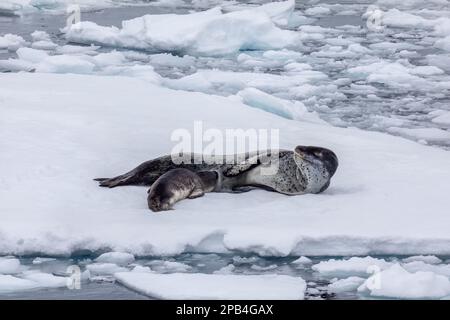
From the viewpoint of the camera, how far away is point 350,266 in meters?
4.57

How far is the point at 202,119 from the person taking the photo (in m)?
7.55

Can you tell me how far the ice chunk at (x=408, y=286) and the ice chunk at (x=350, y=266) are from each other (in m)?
0.22

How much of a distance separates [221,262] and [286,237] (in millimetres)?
376

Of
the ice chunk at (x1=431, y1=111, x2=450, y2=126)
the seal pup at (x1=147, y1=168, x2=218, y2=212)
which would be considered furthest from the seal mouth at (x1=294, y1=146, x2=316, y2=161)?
the ice chunk at (x1=431, y1=111, x2=450, y2=126)

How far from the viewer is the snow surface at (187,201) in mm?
4793

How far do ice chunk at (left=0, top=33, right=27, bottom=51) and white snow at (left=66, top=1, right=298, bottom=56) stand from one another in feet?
2.61

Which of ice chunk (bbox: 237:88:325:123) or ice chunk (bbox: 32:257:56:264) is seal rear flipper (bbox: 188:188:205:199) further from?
ice chunk (bbox: 237:88:325:123)

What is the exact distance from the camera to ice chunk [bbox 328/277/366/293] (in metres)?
4.34

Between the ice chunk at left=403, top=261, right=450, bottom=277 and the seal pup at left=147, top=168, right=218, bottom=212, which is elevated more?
the seal pup at left=147, top=168, right=218, bottom=212

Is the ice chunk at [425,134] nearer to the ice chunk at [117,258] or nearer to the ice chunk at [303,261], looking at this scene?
the ice chunk at [303,261]

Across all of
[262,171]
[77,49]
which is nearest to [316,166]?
[262,171]

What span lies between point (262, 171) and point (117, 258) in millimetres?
1558

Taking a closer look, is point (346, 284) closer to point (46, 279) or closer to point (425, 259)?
point (425, 259)
